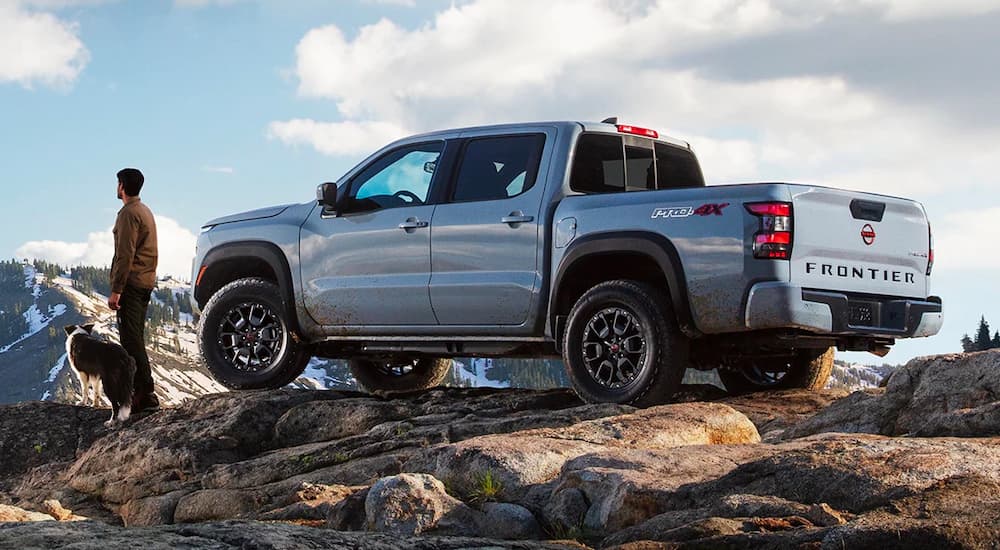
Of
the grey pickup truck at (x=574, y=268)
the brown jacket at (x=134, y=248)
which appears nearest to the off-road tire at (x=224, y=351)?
the grey pickup truck at (x=574, y=268)

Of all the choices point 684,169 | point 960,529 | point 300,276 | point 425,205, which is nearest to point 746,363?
point 684,169

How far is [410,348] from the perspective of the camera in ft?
32.9

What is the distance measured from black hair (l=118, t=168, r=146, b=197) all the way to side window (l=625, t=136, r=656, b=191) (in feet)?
14.9

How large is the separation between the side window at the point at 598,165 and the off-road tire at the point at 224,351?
3077 mm

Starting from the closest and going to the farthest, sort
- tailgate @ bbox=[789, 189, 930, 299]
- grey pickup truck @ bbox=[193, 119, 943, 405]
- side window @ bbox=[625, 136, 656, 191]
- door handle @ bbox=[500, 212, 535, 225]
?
tailgate @ bbox=[789, 189, 930, 299]
grey pickup truck @ bbox=[193, 119, 943, 405]
door handle @ bbox=[500, 212, 535, 225]
side window @ bbox=[625, 136, 656, 191]

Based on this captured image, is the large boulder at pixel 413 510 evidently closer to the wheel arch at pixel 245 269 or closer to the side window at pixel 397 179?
the side window at pixel 397 179

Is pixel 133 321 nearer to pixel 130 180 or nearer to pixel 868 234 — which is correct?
pixel 130 180

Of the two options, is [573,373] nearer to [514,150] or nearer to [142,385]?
[514,150]

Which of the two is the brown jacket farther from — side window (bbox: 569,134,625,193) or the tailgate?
the tailgate

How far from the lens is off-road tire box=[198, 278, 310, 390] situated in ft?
35.2

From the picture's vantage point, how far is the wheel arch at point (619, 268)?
8531 millimetres

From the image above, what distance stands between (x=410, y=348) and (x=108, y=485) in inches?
107

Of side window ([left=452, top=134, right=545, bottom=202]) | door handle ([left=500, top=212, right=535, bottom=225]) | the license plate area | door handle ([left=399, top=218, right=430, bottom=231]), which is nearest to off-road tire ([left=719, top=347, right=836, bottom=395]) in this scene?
the license plate area

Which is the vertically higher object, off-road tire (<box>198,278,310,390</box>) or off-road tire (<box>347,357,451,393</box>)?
off-road tire (<box>198,278,310,390</box>)
